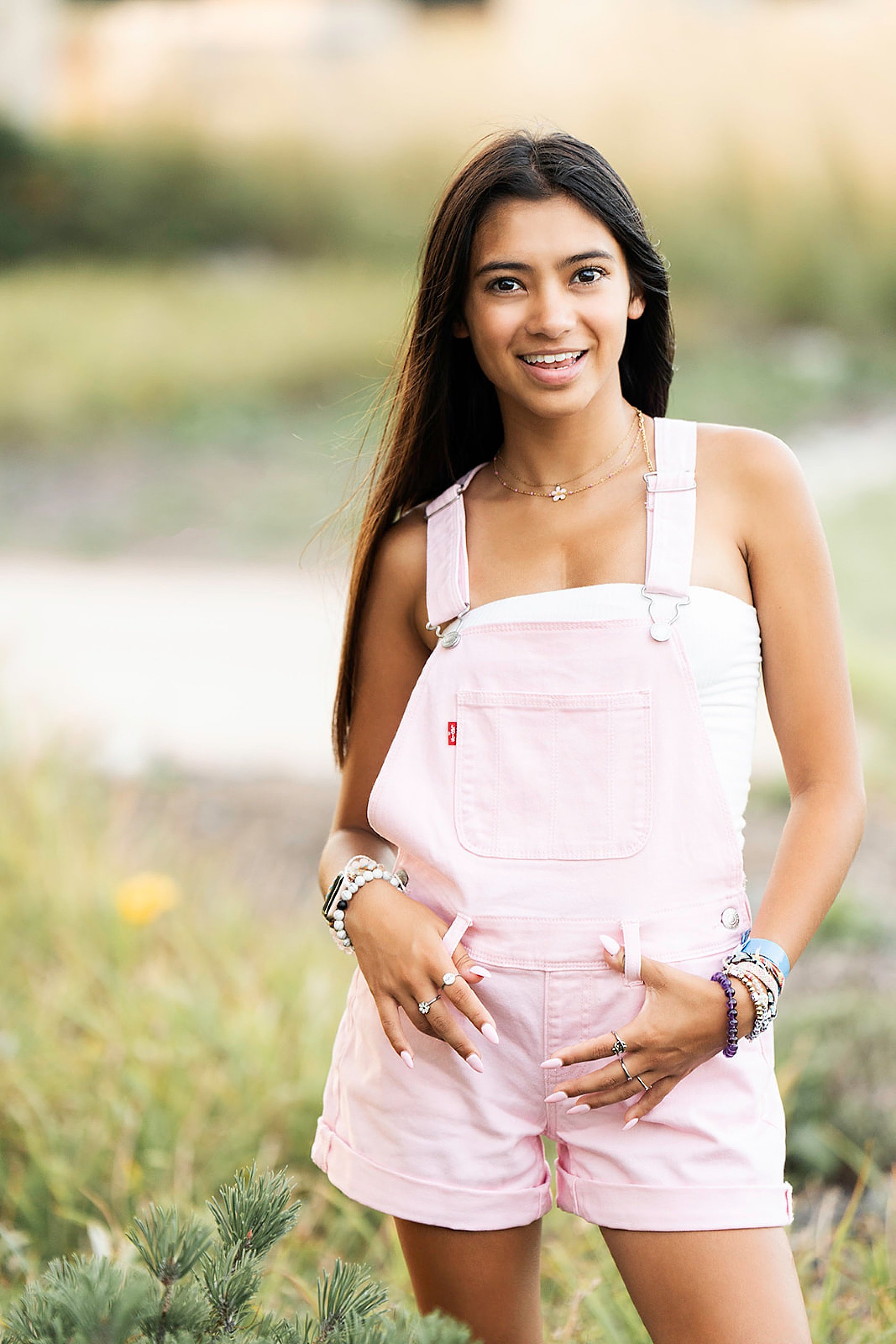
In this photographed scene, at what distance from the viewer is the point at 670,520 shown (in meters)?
1.27

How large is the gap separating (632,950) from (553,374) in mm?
550

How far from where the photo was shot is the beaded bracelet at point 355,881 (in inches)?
53.2

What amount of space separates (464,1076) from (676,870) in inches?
11.0

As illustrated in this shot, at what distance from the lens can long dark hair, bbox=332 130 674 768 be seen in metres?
1.32

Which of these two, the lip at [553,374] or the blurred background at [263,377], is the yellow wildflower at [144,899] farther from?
the lip at [553,374]

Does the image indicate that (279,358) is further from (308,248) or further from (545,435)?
(545,435)

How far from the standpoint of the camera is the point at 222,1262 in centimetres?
84

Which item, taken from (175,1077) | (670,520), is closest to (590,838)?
(670,520)

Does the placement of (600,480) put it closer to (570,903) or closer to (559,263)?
(559,263)

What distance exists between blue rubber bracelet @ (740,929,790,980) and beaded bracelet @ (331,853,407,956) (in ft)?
1.13

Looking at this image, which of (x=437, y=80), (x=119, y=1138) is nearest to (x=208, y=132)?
(x=437, y=80)

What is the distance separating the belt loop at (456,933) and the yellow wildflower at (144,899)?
1.54 m

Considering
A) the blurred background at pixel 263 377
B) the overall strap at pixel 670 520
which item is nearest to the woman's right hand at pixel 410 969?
the overall strap at pixel 670 520

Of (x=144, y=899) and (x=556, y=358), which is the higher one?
(x=556, y=358)
